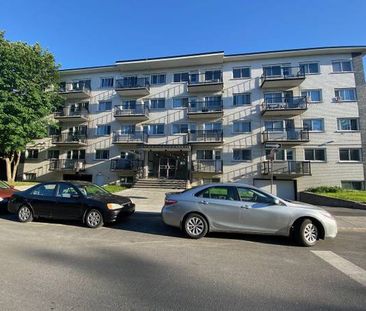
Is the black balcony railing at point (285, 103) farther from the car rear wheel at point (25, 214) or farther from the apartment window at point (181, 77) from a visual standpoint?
the car rear wheel at point (25, 214)

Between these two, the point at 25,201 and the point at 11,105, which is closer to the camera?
the point at 25,201

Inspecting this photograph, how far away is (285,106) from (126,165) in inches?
672

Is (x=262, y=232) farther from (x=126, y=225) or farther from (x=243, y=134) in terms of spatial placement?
(x=243, y=134)

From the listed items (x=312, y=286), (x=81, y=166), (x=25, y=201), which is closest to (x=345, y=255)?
(x=312, y=286)

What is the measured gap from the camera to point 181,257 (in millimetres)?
5441

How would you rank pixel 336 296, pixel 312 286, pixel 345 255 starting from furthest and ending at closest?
pixel 345 255, pixel 312 286, pixel 336 296

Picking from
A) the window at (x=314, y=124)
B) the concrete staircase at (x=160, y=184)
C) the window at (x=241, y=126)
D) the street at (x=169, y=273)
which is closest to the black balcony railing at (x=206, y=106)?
the window at (x=241, y=126)

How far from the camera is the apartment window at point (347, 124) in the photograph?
24.3 meters

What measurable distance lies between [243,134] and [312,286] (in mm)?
22604

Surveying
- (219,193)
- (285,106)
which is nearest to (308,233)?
(219,193)

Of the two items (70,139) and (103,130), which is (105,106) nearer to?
(103,130)

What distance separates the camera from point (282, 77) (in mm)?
24969

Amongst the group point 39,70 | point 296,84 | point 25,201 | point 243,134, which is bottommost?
point 25,201

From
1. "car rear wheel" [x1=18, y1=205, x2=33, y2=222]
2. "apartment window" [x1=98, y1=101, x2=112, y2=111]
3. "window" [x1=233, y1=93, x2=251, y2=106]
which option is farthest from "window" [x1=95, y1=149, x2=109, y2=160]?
"car rear wheel" [x1=18, y1=205, x2=33, y2=222]
